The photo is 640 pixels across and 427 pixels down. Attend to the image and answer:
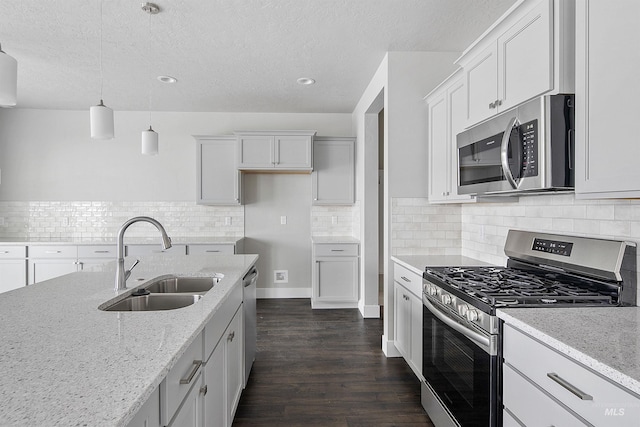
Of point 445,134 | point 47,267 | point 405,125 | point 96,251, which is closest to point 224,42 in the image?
point 405,125

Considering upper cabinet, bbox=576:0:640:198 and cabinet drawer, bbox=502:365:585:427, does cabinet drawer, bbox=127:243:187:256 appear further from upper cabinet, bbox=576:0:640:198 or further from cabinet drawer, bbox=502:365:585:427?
upper cabinet, bbox=576:0:640:198

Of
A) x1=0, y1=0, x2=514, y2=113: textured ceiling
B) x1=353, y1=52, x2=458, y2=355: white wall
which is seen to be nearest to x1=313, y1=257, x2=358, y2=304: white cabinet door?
x1=353, y1=52, x2=458, y2=355: white wall

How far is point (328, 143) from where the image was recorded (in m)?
4.62

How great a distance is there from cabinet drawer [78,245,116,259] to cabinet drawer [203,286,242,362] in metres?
2.88

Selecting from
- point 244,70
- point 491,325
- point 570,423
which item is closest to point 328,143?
point 244,70

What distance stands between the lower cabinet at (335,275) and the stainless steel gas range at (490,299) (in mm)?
2147

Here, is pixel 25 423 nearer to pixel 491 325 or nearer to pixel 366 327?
pixel 491 325

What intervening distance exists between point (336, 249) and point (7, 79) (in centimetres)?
335

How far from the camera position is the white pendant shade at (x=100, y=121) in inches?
85.7

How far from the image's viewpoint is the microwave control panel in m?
1.58

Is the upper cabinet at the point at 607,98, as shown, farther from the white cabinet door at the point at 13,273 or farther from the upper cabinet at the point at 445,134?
the white cabinet door at the point at 13,273

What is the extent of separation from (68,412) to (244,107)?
14.6 feet

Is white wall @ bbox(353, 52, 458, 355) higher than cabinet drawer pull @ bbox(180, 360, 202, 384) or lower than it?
higher

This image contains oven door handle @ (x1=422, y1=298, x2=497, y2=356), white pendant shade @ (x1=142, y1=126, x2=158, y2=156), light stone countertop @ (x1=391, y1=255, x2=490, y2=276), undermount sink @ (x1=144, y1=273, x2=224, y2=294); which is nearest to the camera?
oven door handle @ (x1=422, y1=298, x2=497, y2=356)
